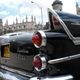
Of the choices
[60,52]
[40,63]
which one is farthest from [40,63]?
[60,52]

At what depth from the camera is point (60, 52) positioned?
4.11 meters

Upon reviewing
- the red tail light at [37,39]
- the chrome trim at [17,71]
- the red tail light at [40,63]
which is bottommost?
the chrome trim at [17,71]

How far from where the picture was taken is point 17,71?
5.11m

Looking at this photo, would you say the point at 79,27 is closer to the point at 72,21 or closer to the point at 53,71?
the point at 72,21

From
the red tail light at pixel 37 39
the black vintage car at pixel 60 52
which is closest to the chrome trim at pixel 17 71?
the black vintage car at pixel 60 52

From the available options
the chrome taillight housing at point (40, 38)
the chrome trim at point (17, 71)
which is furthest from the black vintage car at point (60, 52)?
the chrome trim at point (17, 71)

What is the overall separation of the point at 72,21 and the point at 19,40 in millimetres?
1164

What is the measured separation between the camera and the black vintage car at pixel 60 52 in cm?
407

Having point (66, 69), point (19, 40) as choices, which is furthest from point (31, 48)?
point (66, 69)

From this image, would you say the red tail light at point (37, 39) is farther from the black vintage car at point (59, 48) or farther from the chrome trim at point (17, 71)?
the chrome trim at point (17, 71)

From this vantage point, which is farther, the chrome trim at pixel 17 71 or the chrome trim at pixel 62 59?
the chrome trim at pixel 17 71

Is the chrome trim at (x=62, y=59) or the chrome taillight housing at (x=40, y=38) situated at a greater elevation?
the chrome taillight housing at (x=40, y=38)

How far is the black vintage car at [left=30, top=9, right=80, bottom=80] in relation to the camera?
160 inches

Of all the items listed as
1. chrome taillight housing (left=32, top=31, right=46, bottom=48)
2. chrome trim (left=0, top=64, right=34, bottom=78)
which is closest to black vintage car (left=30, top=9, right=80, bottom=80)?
chrome taillight housing (left=32, top=31, right=46, bottom=48)
